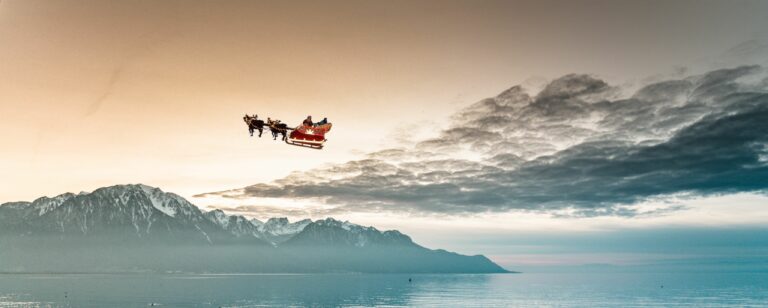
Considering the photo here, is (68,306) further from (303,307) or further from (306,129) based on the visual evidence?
(306,129)

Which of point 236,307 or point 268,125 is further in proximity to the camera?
point 236,307

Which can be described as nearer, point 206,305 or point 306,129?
point 306,129

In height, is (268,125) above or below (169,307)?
above

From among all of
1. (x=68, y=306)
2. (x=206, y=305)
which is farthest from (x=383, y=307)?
Result: (x=68, y=306)

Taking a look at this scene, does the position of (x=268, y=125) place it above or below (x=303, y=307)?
above

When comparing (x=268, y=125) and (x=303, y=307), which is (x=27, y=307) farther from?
(x=268, y=125)

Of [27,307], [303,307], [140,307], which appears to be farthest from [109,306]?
[303,307]
